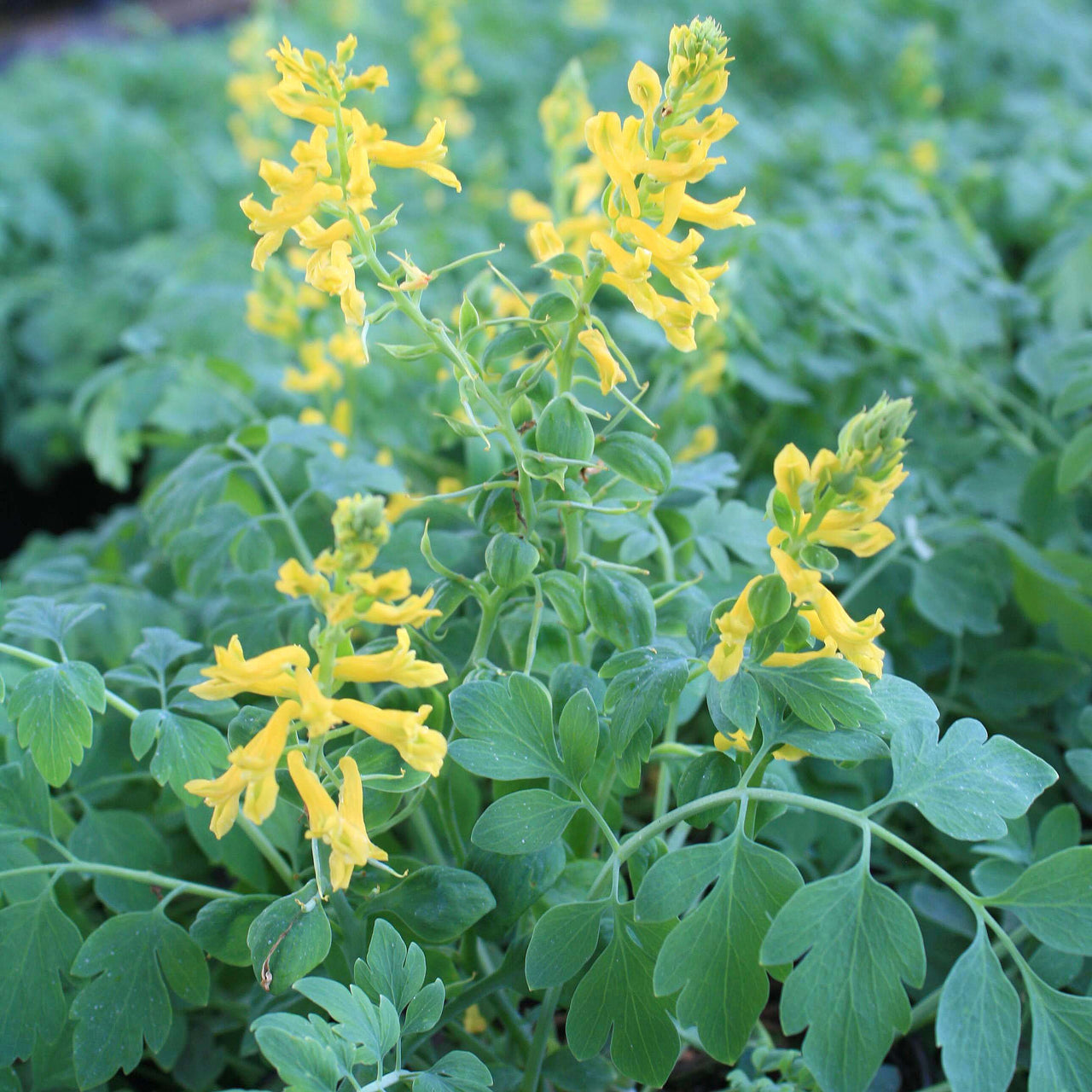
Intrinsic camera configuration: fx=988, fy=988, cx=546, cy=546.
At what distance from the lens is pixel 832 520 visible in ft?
1.96

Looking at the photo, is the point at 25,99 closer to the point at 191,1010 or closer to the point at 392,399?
the point at 392,399

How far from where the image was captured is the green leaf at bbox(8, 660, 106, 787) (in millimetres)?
698

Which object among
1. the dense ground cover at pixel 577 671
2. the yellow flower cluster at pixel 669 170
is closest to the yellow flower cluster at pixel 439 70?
the dense ground cover at pixel 577 671

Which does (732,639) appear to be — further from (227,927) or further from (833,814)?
(227,927)

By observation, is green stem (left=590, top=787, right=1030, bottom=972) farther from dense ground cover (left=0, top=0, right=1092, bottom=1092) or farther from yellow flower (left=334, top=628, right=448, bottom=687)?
yellow flower (left=334, top=628, right=448, bottom=687)

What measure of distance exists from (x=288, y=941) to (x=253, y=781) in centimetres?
13

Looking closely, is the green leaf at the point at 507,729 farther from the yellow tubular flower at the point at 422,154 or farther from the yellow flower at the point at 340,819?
the yellow tubular flower at the point at 422,154

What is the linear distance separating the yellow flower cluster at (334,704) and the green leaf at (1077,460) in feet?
2.52

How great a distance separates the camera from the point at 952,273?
162 centimetres

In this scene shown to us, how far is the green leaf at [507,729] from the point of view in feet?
2.19

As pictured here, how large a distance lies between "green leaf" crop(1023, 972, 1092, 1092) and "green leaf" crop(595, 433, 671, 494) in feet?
1.35

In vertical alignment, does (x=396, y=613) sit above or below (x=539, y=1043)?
above

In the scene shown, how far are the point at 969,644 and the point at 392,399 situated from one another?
79 cm

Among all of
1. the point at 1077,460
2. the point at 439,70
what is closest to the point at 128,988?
the point at 1077,460
